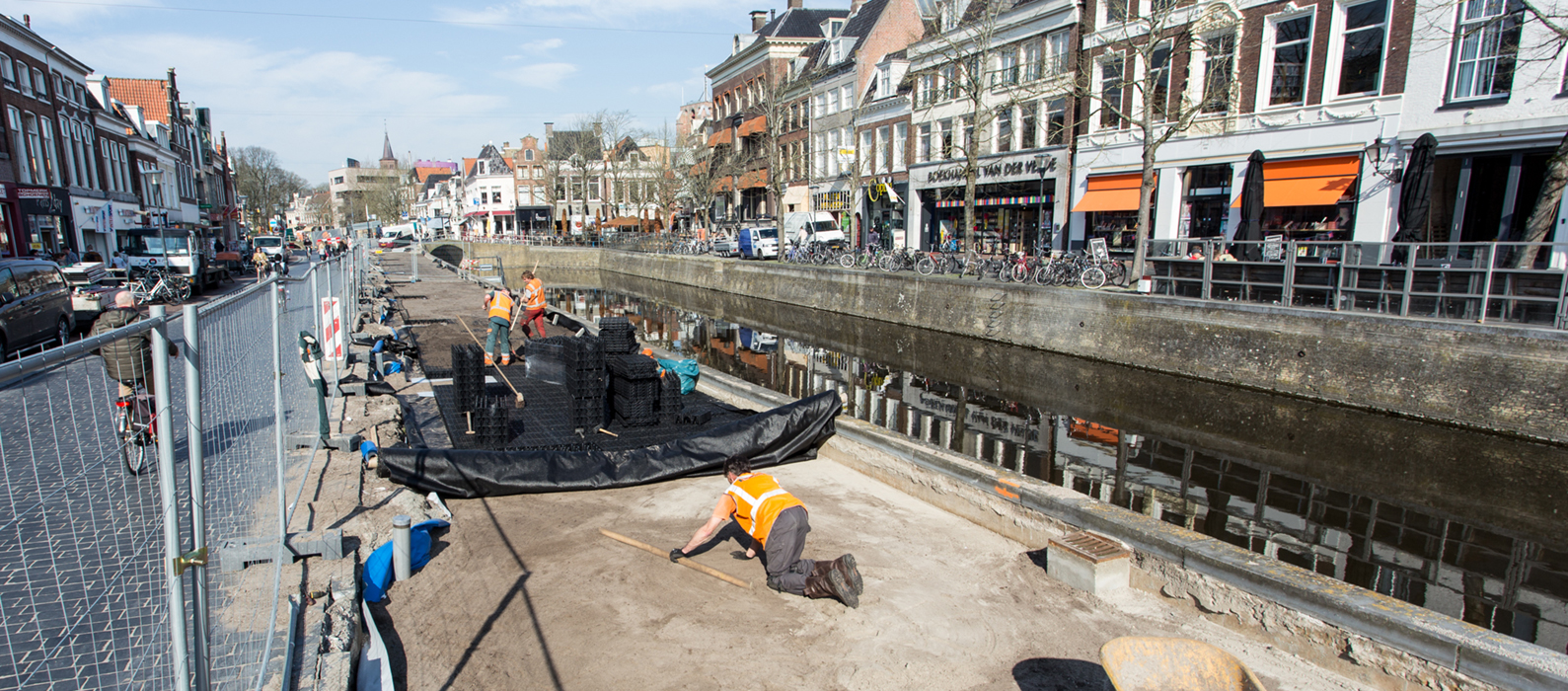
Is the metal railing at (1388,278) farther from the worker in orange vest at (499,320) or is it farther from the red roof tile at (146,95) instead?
the red roof tile at (146,95)

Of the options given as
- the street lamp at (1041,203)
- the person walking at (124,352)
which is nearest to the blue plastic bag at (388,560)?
the person walking at (124,352)

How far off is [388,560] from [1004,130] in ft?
98.8

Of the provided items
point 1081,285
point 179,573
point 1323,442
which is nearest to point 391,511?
point 179,573

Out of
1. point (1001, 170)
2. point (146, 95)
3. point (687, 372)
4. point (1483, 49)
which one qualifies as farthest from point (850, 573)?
point (146, 95)

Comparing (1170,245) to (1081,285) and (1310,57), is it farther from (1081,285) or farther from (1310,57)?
(1310,57)

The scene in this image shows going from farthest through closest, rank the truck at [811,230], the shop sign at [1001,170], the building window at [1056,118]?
1. the truck at [811,230]
2. the shop sign at [1001,170]
3. the building window at [1056,118]

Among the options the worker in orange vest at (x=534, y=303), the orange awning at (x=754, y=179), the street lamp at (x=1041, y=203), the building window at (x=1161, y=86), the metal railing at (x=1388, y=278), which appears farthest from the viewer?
the orange awning at (x=754, y=179)

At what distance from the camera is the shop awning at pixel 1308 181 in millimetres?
20281

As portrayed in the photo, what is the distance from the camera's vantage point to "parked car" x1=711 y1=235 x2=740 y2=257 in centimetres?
3928

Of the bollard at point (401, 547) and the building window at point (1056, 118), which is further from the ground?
the building window at point (1056, 118)

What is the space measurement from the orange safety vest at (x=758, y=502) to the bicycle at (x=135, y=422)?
351 cm

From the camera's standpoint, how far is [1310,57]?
Result: 69.8 ft

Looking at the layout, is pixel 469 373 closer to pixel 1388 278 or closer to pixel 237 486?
pixel 237 486

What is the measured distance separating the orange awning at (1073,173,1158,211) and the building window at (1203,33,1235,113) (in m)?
2.76
